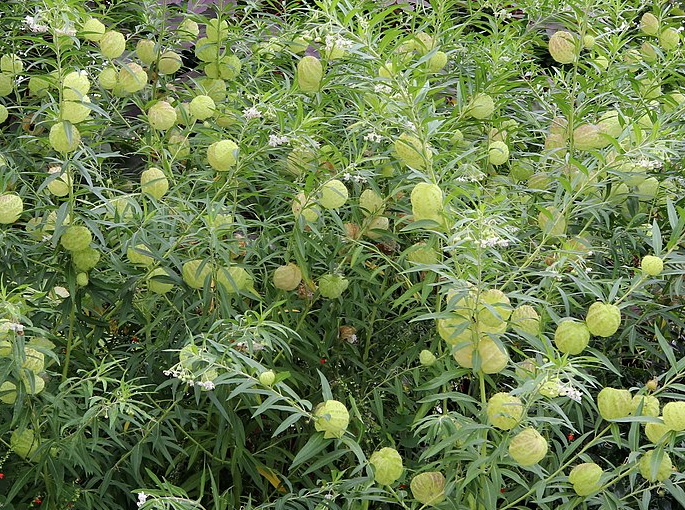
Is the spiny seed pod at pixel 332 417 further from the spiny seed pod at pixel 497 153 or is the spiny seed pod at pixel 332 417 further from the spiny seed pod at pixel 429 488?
the spiny seed pod at pixel 497 153

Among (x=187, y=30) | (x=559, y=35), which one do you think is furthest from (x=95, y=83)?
(x=559, y=35)

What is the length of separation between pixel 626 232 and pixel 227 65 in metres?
1.14

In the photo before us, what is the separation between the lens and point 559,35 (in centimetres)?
238

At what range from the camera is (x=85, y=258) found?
2.20 metres

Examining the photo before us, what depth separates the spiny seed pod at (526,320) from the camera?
1928 mm

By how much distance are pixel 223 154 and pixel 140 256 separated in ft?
0.98

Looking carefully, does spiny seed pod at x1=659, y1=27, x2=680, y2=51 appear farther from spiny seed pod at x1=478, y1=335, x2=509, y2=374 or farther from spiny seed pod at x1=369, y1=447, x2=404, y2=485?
spiny seed pod at x1=369, y1=447, x2=404, y2=485

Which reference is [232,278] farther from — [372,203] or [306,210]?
[372,203]

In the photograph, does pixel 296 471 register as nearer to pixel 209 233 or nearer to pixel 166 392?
pixel 166 392

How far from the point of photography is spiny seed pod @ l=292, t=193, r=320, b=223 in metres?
2.15

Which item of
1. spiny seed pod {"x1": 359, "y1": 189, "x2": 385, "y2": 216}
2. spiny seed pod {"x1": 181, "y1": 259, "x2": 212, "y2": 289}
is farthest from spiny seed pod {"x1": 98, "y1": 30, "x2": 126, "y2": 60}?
spiny seed pod {"x1": 359, "y1": 189, "x2": 385, "y2": 216}

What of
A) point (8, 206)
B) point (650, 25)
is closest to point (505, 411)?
point (8, 206)

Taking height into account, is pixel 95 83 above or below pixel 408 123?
below

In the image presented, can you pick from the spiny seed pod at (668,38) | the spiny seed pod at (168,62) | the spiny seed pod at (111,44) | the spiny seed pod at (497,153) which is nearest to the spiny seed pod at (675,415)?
the spiny seed pod at (497,153)
